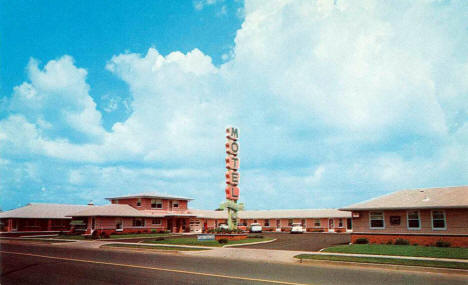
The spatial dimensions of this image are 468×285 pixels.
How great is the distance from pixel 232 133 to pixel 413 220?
20.2 meters

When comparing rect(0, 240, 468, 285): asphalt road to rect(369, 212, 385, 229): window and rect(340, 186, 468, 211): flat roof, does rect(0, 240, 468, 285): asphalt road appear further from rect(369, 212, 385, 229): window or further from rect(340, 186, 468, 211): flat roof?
rect(369, 212, 385, 229): window

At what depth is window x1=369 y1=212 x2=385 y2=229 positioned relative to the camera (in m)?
30.0

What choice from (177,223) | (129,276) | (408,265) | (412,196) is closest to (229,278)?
(129,276)

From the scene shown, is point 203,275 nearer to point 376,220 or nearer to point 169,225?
point 376,220

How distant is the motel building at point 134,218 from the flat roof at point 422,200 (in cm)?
2956

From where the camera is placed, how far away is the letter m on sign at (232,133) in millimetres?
39844

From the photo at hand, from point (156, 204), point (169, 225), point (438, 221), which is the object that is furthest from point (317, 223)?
point (438, 221)

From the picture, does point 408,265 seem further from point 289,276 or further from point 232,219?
point 232,219

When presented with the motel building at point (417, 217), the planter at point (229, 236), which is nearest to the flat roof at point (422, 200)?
the motel building at point (417, 217)

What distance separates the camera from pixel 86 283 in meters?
12.0

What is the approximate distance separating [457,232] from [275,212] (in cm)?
4666

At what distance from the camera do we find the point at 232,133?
40.3 m

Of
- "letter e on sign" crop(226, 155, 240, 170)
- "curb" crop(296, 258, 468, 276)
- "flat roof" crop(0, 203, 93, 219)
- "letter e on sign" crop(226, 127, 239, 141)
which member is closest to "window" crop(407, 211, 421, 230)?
"curb" crop(296, 258, 468, 276)

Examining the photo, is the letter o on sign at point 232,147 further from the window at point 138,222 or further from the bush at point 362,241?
the window at point 138,222
